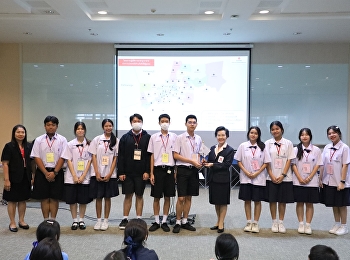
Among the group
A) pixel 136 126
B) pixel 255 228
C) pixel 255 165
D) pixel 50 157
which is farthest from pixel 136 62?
pixel 255 228

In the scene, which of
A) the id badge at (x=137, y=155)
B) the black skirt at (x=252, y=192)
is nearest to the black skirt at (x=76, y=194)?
the id badge at (x=137, y=155)

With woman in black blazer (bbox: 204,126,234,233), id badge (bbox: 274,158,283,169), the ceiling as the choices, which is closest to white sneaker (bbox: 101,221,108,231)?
woman in black blazer (bbox: 204,126,234,233)

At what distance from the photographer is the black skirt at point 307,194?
4254 millimetres

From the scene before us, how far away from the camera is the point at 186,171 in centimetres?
432

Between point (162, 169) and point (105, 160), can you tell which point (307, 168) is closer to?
point (162, 169)

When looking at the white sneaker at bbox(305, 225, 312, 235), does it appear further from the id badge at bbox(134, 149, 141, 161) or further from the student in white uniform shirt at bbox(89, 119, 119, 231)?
the student in white uniform shirt at bbox(89, 119, 119, 231)

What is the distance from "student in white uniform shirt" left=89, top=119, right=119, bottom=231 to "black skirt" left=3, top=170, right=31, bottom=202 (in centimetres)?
85

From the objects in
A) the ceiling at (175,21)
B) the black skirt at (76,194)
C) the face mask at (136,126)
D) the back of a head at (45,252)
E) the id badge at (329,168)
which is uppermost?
the ceiling at (175,21)

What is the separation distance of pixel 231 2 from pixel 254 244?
391cm

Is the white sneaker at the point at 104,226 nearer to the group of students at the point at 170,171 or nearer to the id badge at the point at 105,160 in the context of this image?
the group of students at the point at 170,171

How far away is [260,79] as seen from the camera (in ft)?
27.2

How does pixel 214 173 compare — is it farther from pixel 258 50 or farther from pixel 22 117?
pixel 22 117

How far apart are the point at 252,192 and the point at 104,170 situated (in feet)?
6.48

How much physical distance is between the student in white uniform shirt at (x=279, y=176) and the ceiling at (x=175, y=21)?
265cm
